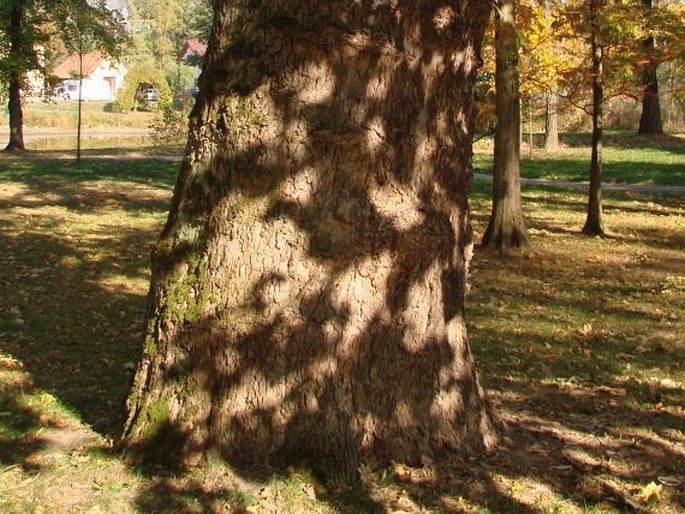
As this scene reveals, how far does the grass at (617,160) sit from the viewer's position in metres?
22.1

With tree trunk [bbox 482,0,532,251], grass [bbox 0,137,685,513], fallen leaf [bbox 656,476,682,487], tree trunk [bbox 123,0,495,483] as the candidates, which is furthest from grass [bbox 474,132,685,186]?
tree trunk [bbox 123,0,495,483]

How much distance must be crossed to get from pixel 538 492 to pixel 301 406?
45.7 inches

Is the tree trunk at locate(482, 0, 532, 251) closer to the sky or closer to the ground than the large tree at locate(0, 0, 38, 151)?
closer to the ground

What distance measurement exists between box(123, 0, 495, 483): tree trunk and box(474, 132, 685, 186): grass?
58.7 feet

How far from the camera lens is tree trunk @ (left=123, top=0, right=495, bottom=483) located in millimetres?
4195

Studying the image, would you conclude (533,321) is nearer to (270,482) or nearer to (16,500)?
(270,482)

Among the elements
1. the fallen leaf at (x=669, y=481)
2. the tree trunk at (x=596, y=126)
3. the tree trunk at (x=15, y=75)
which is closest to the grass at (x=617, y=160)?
the tree trunk at (x=596, y=126)

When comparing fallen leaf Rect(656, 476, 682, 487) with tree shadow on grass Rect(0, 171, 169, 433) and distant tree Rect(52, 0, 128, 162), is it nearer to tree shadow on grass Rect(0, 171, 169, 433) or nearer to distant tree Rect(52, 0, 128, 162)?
tree shadow on grass Rect(0, 171, 169, 433)

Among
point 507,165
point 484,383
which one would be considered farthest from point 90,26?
point 484,383

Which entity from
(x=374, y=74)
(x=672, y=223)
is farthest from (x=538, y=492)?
(x=672, y=223)

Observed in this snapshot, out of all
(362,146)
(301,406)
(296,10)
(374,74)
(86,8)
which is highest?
(86,8)

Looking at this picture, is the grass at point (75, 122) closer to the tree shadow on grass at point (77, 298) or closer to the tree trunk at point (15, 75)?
the tree trunk at point (15, 75)

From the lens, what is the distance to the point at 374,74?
168 inches

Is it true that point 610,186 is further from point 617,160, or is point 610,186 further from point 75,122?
point 75,122
